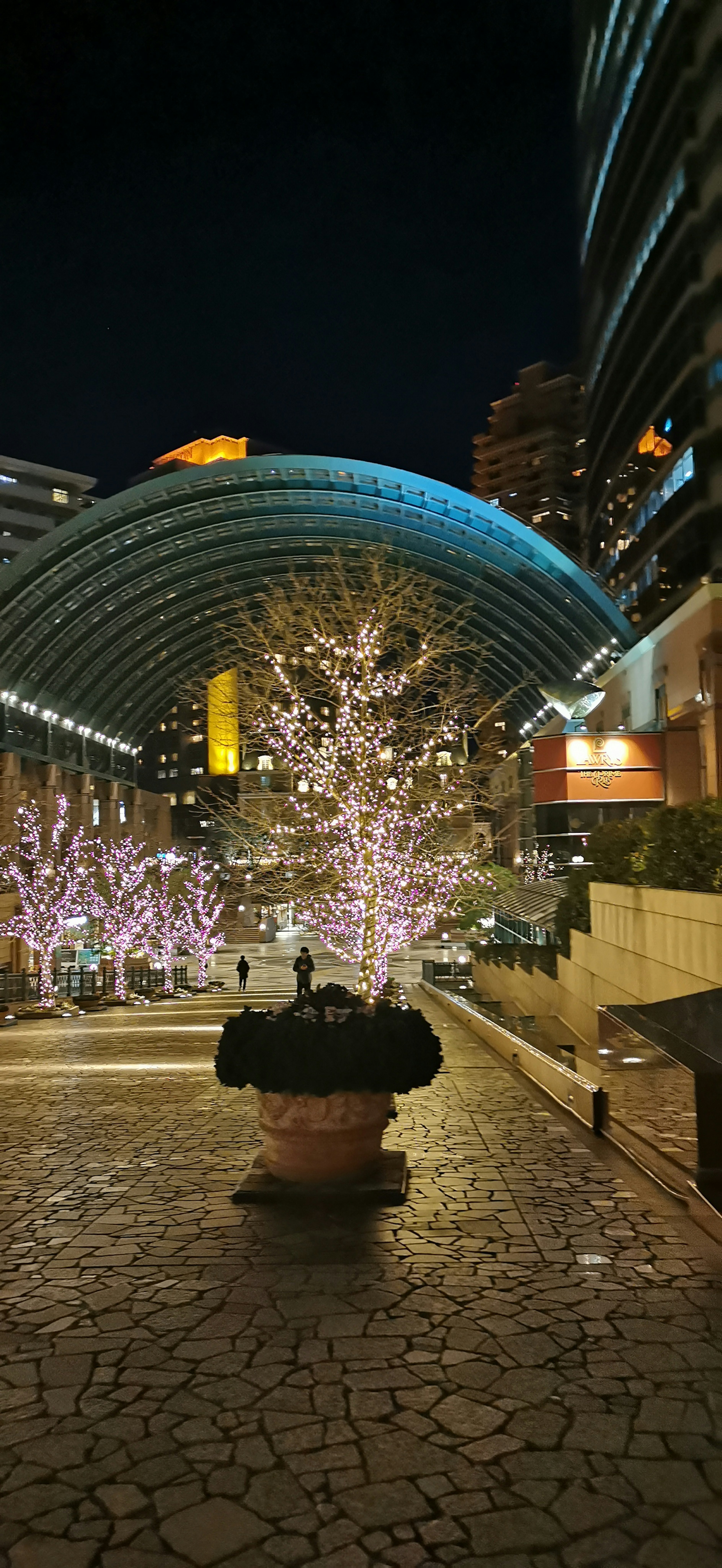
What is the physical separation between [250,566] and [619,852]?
145 ft

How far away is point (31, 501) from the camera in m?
99.1

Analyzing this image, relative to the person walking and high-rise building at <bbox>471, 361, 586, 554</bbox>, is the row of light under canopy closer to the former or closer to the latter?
the person walking

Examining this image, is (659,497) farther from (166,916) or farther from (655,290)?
(166,916)

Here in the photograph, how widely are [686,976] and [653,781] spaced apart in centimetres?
1257

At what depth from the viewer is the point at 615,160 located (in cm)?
6244

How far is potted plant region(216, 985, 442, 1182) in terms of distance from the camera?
288 inches

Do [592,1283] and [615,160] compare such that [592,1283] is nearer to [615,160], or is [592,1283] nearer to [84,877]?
[84,877]

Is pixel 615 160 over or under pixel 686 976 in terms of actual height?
over

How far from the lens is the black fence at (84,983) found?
3441 centimetres

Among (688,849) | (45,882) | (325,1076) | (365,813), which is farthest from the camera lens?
(45,882)

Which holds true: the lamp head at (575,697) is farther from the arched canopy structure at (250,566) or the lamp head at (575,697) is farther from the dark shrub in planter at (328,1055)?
the dark shrub in planter at (328,1055)

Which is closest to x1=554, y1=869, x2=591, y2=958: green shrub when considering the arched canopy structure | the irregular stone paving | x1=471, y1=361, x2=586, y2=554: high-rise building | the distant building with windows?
the irregular stone paving

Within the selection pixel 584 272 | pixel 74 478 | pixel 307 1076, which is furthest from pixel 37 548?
pixel 74 478

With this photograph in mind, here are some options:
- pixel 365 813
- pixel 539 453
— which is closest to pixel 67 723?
pixel 365 813
